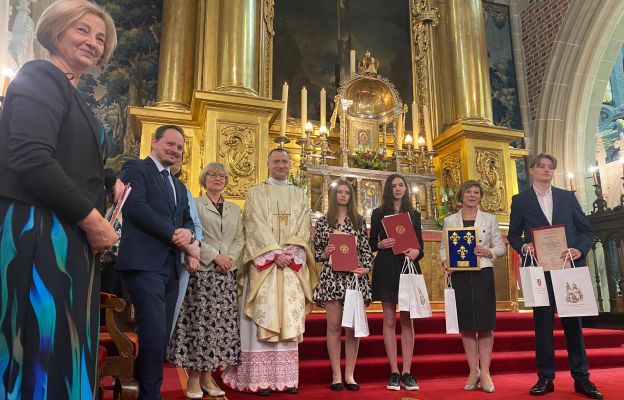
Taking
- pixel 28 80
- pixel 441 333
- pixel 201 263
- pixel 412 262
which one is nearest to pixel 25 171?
pixel 28 80

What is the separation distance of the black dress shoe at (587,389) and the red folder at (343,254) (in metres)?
1.70

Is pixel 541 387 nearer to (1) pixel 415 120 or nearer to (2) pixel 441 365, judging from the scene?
(2) pixel 441 365

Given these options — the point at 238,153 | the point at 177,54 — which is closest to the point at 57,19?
the point at 238,153

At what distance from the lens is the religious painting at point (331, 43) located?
782 cm

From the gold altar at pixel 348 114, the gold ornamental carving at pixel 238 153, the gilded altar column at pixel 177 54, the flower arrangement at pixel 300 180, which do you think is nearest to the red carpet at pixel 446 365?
the gold altar at pixel 348 114

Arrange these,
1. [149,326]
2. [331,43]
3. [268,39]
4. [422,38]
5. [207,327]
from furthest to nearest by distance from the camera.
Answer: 1. [422,38]
2. [331,43]
3. [268,39]
4. [207,327]
5. [149,326]

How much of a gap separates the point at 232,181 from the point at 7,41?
2.76 meters

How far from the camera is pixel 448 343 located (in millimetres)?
4496

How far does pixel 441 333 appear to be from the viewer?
15.8ft

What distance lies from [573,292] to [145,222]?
274 centimetres

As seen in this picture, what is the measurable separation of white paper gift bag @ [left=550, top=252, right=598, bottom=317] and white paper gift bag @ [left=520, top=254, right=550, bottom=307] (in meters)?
0.08

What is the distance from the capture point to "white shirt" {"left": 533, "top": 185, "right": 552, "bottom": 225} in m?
3.58

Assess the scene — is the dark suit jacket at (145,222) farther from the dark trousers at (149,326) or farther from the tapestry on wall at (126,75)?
the tapestry on wall at (126,75)

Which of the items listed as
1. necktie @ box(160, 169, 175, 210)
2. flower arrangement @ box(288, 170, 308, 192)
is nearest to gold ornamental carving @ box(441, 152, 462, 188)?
flower arrangement @ box(288, 170, 308, 192)
